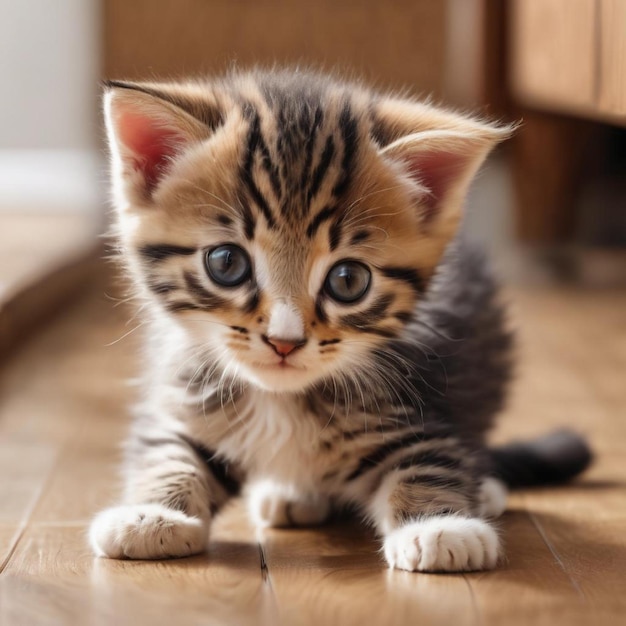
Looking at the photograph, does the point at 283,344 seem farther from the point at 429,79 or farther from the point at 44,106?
the point at 44,106

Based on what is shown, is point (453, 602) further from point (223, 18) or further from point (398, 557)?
point (223, 18)

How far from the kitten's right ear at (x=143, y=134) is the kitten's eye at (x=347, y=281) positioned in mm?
259

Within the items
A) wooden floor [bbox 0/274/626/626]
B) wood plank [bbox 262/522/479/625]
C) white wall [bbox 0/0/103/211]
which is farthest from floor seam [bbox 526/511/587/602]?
white wall [bbox 0/0/103/211]

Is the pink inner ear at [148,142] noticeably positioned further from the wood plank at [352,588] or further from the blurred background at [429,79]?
the blurred background at [429,79]

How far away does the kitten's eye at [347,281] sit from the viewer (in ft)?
4.79

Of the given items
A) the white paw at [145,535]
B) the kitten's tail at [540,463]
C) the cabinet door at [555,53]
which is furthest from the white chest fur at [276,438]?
the cabinet door at [555,53]

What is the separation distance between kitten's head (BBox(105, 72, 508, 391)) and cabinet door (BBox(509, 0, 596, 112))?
2.49 ft

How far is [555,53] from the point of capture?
2838 millimetres

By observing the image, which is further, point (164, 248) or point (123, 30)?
point (123, 30)

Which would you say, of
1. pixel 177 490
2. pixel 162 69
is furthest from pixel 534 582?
pixel 162 69

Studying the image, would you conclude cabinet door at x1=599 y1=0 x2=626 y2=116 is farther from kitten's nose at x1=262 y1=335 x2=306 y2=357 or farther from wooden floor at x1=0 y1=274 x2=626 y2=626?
kitten's nose at x1=262 y1=335 x2=306 y2=357

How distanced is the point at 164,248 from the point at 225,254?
0.36ft

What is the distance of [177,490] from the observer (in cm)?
159

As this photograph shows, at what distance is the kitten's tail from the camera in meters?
1.88
